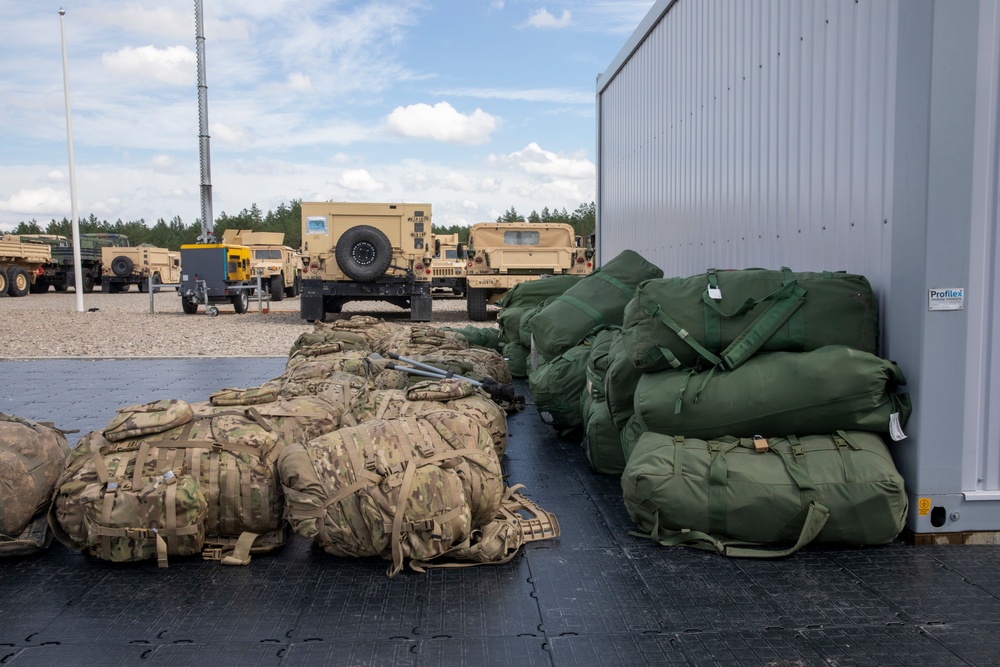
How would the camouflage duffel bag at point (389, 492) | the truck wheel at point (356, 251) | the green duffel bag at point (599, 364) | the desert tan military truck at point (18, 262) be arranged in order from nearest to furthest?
the camouflage duffel bag at point (389, 492)
the green duffel bag at point (599, 364)
the truck wheel at point (356, 251)
the desert tan military truck at point (18, 262)

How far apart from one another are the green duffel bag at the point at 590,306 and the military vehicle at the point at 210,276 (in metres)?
13.9

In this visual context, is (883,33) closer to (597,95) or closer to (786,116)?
(786,116)

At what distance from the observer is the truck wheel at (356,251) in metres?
15.2

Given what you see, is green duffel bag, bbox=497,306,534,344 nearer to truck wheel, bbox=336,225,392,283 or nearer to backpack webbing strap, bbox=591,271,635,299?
backpack webbing strap, bbox=591,271,635,299

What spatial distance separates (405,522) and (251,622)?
643 mm

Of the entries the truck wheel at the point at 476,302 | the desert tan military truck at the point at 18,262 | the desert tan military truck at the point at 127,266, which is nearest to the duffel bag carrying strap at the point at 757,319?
the truck wheel at the point at 476,302

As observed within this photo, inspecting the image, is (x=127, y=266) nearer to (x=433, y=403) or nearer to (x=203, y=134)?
(x=203, y=134)

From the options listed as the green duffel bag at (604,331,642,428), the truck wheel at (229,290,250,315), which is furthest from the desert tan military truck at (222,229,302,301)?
the green duffel bag at (604,331,642,428)

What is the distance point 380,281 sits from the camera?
612 inches

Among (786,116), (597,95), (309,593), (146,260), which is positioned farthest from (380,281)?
(146,260)

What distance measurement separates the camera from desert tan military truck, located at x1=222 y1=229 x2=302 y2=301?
24.8 meters

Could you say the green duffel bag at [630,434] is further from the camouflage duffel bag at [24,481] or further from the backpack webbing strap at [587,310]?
the camouflage duffel bag at [24,481]

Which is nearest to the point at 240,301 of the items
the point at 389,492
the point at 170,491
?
the point at 170,491

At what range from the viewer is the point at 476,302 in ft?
53.4
